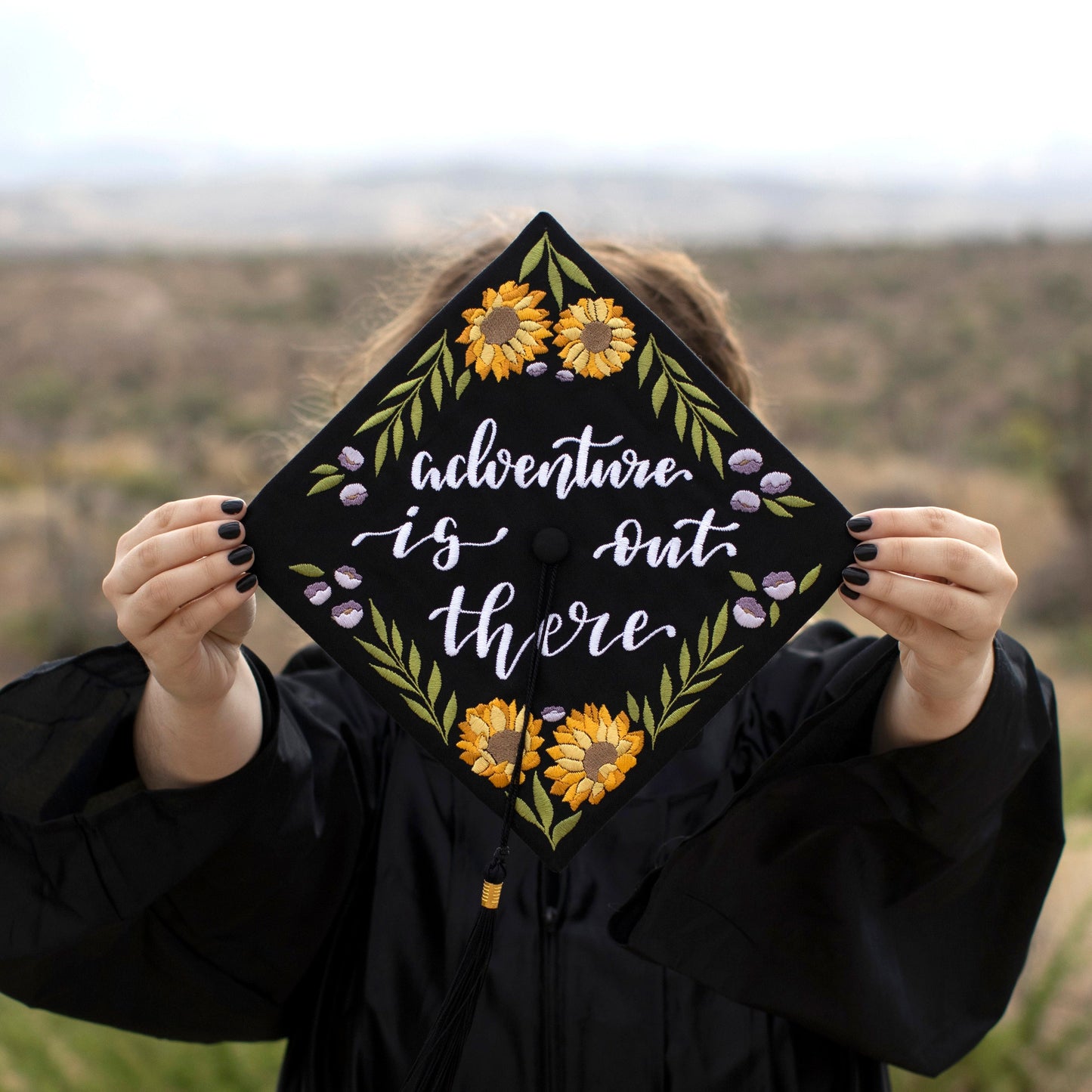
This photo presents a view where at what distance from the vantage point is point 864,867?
1.34m

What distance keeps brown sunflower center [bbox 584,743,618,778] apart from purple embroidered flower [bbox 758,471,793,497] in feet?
1.23

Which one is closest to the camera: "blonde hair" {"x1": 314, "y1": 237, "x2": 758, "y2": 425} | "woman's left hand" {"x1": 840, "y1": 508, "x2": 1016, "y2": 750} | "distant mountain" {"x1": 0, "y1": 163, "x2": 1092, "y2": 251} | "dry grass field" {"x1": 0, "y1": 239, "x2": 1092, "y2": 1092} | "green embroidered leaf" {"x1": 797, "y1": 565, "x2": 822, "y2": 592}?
"woman's left hand" {"x1": 840, "y1": 508, "x2": 1016, "y2": 750}

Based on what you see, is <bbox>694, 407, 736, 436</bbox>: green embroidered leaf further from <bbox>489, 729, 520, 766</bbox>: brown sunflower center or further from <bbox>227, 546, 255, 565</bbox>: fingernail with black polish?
<bbox>227, 546, 255, 565</bbox>: fingernail with black polish

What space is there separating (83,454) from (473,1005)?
13.9 metres

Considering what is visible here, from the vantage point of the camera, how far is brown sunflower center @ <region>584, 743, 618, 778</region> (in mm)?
1274

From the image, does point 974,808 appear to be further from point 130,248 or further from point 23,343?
point 130,248

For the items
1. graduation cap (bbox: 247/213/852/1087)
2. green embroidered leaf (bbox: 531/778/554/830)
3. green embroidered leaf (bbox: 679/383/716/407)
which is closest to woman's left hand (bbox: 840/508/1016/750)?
graduation cap (bbox: 247/213/852/1087)

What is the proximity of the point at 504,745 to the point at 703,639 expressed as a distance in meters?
0.28

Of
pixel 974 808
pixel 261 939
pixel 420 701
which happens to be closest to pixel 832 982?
pixel 974 808

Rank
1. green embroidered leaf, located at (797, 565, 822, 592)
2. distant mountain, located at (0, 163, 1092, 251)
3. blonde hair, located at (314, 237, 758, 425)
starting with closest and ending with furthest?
green embroidered leaf, located at (797, 565, 822, 592), blonde hair, located at (314, 237, 758, 425), distant mountain, located at (0, 163, 1092, 251)

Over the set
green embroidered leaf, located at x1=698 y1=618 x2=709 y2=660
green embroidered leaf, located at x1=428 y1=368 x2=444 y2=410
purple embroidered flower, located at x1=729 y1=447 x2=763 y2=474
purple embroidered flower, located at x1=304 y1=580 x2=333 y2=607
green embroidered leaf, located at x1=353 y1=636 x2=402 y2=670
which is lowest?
green embroidered leaf, located at x1=353 y1=636 x2=402 y2=670

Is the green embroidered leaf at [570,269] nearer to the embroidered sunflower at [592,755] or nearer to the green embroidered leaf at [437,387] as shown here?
the green embroidered leaf at [437,387]

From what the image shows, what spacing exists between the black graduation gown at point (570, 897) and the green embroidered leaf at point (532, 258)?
0.63 meters

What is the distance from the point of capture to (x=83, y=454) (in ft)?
44.6
